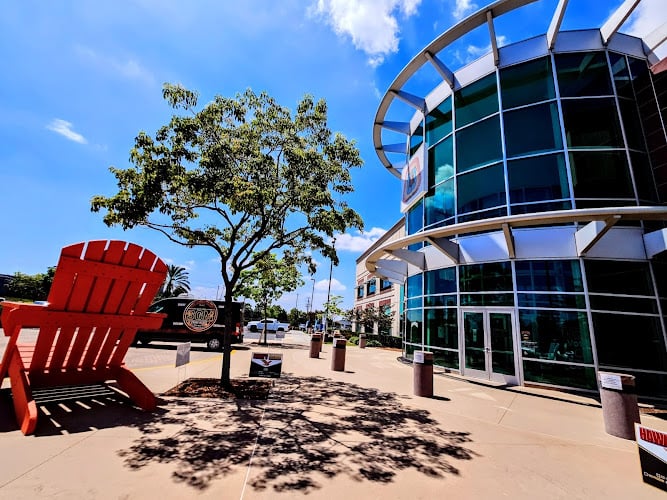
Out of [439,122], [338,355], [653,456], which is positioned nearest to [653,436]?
[653,456]

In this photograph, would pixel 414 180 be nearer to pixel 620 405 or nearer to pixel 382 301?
pixel 620 405

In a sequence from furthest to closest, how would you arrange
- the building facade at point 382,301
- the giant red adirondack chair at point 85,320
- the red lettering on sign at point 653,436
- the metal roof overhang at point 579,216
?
the building facade at point 382,301
the metal roof overhang at point 579,216
the giant red adirondack chair at point 85,320
the red lettering on sign at point 653,436

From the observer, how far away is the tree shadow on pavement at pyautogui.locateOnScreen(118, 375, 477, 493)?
3637 millimetres

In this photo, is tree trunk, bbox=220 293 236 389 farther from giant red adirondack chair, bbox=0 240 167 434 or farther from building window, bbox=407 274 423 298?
building window, bbox=407 274 423 298

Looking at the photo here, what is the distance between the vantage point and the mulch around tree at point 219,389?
7.04 m

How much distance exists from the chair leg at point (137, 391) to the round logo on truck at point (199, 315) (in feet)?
38.4

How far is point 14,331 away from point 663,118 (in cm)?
1856

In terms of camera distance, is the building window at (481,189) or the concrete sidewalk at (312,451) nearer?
the concrete sidewalk at (312,451)

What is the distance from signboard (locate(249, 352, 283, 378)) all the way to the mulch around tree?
0.32 meters

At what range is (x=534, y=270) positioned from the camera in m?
10.6

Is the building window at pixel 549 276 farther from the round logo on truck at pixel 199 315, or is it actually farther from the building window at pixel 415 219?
the round logo on truck at pixel 199 315

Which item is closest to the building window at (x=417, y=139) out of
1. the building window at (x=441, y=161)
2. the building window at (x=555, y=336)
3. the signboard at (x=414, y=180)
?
the signboard at (x=414, y=180)

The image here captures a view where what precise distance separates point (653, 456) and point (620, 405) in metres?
2.73

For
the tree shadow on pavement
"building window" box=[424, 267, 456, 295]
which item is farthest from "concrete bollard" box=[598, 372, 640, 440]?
"building window" box=[424, 267, 456, 295]
